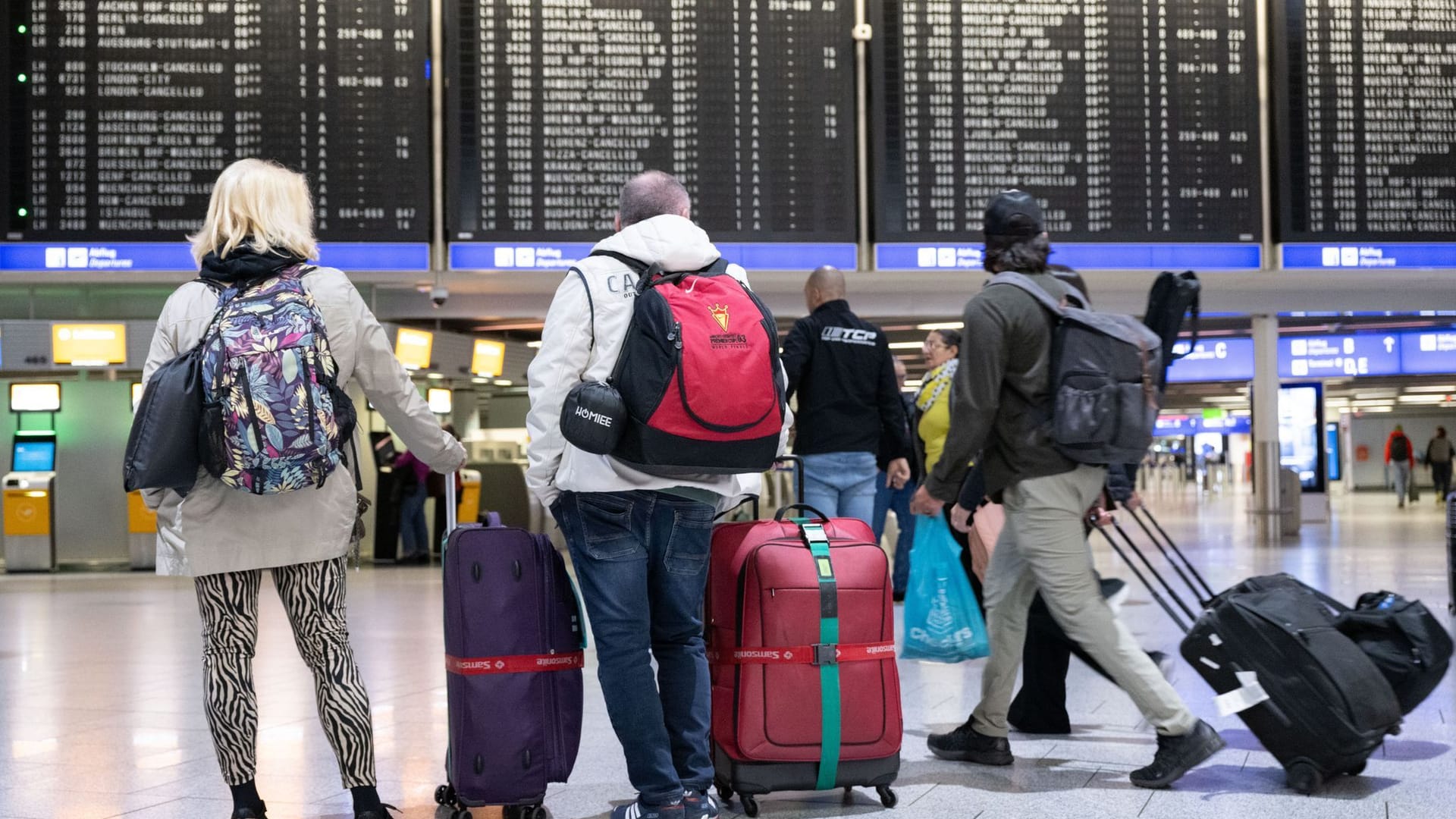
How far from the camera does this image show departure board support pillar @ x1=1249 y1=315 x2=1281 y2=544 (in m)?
11.7

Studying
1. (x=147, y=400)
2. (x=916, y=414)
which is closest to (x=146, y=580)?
(x=916, y=414)

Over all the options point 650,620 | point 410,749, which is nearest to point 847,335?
point 410,749

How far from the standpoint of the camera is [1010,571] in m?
3.53

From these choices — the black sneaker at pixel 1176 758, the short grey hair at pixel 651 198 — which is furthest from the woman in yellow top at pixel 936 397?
the short grey hair at pixel 651 198

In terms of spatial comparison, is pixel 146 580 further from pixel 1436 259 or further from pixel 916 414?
pixel 1436 259

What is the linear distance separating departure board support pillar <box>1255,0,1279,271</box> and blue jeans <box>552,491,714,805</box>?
7.53 metres

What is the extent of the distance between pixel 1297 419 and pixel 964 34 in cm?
773

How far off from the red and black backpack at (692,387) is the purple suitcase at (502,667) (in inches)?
14.6

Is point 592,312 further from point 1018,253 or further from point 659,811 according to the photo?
point 1018,253

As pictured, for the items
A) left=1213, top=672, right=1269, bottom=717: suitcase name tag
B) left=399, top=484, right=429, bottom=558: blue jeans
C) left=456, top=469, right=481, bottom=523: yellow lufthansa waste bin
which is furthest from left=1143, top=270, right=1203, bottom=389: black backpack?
left=456, top=469, right=481, bottom=523: yellow lufthansa waste bin

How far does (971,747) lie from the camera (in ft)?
11.7

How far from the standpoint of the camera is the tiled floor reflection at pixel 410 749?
314cm

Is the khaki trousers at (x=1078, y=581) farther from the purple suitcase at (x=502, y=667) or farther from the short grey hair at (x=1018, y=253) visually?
the purple suitcase at (x=502, y=667)

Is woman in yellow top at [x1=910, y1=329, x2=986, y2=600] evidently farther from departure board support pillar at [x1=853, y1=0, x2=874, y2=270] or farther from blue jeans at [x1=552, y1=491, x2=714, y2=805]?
departure board support pillar at [x1=853, y1=0, x2=874, y2=270]
